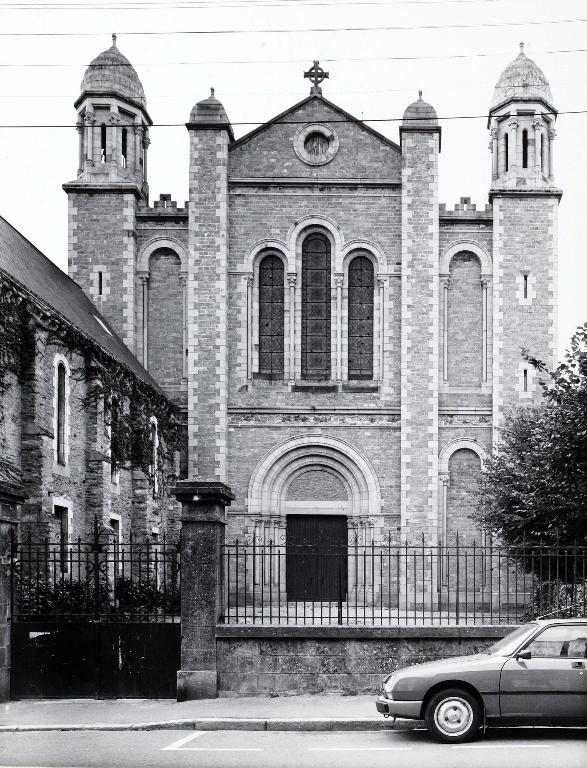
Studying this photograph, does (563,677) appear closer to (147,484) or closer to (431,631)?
(431,631)

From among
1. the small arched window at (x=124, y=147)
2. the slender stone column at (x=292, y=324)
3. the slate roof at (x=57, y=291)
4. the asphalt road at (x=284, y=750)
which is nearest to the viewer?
the asphalt road at (x=284, y=750)

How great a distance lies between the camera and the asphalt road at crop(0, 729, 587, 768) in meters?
11.1

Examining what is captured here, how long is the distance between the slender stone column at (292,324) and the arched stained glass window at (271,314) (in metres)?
0.36

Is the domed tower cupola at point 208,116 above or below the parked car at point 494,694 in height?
above

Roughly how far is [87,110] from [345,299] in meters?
9.53

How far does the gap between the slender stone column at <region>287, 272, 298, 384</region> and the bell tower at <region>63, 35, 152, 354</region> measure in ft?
14.6

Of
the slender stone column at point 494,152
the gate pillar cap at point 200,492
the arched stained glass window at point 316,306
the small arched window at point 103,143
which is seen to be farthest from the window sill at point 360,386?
the gate pillar cap at point 200,492

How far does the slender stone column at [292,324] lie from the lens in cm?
3284

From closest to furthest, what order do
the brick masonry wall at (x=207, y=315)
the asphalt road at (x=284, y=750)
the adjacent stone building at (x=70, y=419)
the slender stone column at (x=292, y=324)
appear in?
the asphalt road at (x=284, y=750) < the adjacent stone building at (x=70, y=419) < the brick masonry wall at (x=207, y=315) < the slender stone column at (x=292, y=324)

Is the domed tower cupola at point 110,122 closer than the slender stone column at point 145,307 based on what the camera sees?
No

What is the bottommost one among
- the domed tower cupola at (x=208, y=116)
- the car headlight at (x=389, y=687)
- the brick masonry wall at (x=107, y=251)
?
the car headlight at (x=389, y=687)

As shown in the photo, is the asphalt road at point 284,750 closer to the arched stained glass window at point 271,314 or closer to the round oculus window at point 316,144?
the arched stained glass window at point 271,314

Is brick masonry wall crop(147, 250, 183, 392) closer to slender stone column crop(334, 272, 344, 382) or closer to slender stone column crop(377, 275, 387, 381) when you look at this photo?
slender stone column crop(334, 272, 344, 382)

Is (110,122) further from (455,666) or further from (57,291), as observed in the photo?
(455,666)
